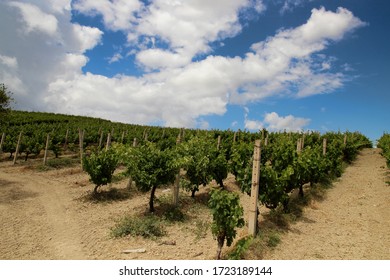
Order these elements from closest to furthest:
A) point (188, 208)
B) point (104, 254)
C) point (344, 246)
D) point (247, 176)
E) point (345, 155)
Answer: point (104, 254) < point (344, 246) < point (247, 176) < point (188, 208) < point (345, 155)

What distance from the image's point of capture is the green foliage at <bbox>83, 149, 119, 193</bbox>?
14.0 m

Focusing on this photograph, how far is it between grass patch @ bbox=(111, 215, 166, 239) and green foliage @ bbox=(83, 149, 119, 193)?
3.77 meters

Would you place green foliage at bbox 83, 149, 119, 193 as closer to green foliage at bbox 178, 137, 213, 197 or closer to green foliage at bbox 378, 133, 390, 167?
green foliage at bbox 178, 137, 213, 197

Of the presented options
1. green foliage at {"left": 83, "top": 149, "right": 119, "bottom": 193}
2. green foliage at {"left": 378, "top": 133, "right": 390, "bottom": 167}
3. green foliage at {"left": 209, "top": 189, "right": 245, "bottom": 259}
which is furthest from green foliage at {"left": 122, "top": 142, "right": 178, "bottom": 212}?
green foliage at {"left": 378, "top": 133, "right": 390, "bottom": 167}

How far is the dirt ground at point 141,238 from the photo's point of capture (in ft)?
28.6

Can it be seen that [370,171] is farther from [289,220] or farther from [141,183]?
[141,183]

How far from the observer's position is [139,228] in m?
9.92

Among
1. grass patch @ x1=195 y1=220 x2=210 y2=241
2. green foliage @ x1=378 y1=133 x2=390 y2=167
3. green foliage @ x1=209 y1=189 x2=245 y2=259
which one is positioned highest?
green foliage @ x1=378 y1=133 x2=390 y2=167

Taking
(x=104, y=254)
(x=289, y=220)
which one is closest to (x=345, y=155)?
(x=289, y=220)

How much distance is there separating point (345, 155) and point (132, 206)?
64.4ft

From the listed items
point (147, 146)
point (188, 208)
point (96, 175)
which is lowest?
point (188, 208)

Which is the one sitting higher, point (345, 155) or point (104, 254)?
point (345, 155)

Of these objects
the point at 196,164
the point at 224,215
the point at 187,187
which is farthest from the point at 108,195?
the point at 224,215

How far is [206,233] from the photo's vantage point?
10000 mm
